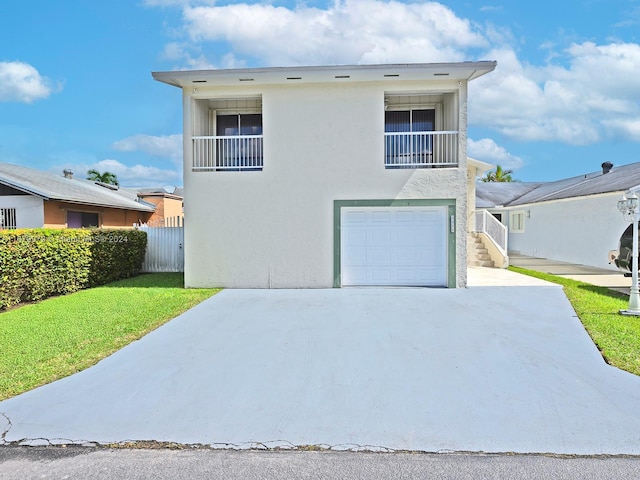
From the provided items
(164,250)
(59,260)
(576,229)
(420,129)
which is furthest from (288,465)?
(576,229)

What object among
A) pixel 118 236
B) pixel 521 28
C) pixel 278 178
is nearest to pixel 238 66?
pixel 278 178

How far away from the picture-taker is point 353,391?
175 inches

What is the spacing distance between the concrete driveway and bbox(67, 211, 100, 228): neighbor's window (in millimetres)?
13513

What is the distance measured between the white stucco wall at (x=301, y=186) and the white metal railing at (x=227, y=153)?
626 mm

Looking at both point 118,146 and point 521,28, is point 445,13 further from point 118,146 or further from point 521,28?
point 118,146

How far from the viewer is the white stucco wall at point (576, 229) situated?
14438 millimetres

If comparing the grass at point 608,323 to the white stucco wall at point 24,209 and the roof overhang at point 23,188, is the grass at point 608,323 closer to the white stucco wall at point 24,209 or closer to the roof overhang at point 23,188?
the roof overhang at point 23,188

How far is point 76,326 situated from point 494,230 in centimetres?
1443

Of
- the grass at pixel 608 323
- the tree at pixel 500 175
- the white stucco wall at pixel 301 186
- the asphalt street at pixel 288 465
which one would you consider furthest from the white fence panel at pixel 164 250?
the tree at pixel 500 175

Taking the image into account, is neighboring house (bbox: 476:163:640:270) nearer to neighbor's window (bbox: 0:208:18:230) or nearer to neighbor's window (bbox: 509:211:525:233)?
neighbor's window (bbox: 509:211:525:233)

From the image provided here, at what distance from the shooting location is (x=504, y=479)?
290 centimetres

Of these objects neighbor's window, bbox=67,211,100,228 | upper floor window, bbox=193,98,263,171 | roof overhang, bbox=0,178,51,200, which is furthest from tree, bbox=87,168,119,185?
upper floor window, bbox=193,98,263,171

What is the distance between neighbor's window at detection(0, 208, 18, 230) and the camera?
16.1m

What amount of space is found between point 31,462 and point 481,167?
1692cm
